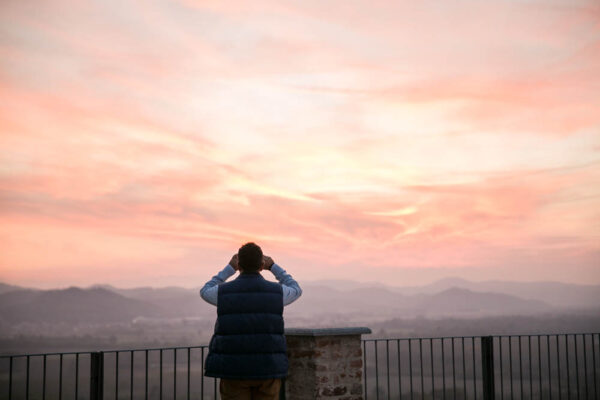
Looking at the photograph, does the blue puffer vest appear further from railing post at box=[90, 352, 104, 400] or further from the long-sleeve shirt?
railing post at box=[90, 352, 104, 400]

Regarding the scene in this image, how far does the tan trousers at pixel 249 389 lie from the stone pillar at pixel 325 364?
2158 mm

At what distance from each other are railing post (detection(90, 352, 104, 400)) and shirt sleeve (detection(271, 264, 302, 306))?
103 inches

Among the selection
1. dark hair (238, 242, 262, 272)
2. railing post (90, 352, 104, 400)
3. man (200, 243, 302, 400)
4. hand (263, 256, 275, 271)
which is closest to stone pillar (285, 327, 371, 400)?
hand (263, 256, 275, 271)

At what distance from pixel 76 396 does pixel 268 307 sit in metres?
3.07

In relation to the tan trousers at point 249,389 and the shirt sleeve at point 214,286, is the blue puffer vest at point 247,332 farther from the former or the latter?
the shirt sleeve at point 214,286

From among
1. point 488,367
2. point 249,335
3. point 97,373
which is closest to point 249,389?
point 249,335

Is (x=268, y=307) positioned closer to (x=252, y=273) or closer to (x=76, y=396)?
(x=252, y=273)

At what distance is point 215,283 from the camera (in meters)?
5.51

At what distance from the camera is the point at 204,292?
5.41 m

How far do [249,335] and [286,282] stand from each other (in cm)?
76

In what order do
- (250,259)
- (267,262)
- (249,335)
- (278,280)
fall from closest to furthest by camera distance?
(249,335)
(250,259)
(267,262)
(278,280)

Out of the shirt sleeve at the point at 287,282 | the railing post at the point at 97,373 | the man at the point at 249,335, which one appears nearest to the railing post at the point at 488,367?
the shirt sleeve at the point at 287,282

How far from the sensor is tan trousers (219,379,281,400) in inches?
199

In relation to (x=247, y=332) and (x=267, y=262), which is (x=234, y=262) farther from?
(x=247, y=332)
